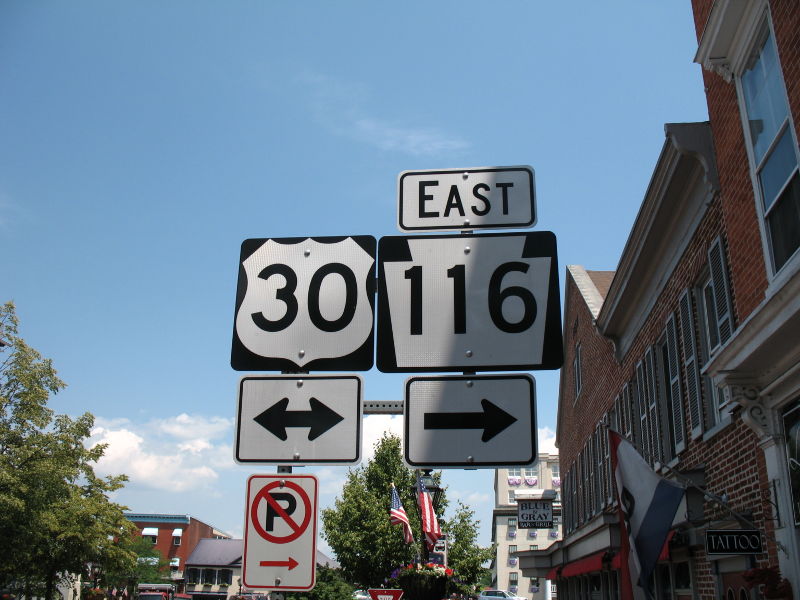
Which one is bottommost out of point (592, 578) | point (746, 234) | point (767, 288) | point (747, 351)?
point (592, 578)

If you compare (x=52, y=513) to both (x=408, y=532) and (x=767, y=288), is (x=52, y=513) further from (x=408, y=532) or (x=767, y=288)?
(x=767, y=288)

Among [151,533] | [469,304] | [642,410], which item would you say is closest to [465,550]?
[642,410]

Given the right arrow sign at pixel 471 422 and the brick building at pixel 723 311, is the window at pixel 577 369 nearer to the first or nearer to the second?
the brick building at pixel 723 311

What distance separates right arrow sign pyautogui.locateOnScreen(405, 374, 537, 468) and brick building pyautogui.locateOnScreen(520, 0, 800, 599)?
396cm

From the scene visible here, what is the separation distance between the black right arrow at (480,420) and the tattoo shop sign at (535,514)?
888 inches

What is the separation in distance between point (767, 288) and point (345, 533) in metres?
35.8

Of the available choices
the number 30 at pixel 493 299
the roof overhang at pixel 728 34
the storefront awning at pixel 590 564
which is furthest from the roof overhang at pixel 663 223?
the number 30 at pixel 493 299

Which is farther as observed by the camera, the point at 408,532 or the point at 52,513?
the point at 52,513

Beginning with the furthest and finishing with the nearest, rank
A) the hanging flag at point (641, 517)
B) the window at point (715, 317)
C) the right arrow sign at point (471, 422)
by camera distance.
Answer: the window at point (715, 317) → the hanging flag at point (641, 517) → the right arrow sign at point (471, 422)

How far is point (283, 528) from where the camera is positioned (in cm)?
330

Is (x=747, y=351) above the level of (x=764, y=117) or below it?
below

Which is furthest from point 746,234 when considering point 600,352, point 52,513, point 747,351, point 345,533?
point 345,533

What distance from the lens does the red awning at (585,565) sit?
53.5 ft

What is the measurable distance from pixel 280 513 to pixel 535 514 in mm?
23203
